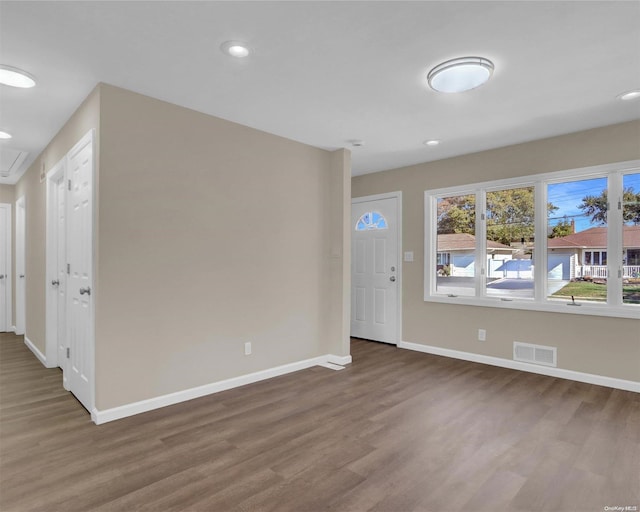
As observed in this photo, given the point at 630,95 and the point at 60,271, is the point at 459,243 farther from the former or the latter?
the point at 60,271

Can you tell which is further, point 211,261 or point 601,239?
Answer: point 601,239

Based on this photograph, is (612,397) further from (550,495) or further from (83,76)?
(83,76)

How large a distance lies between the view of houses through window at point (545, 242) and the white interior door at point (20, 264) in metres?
6.08

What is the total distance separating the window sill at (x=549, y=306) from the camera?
3533 mm

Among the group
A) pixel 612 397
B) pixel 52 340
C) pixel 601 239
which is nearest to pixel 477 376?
pixel 612 397

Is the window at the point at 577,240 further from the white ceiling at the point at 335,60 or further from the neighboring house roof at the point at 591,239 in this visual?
the white ceiling at the point at 335,60

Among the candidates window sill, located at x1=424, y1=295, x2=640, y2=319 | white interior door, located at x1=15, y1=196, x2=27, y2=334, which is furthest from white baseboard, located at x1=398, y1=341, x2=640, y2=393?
white interior door, located at x1=15, y1=196, x2=27, y2=334

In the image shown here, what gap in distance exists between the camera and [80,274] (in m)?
3.12

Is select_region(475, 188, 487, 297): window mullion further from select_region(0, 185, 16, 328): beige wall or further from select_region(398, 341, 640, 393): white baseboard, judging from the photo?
select_region(0, 185, 16, 328): beige wall

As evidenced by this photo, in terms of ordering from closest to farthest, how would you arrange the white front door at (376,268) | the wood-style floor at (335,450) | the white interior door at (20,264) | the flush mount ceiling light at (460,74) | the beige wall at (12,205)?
1. the wood-style floor at (335,450)
2. the flush mount ceiling light at (460,74)
3. the white front door at (376,268)
4. the white interior door at (20,264)
5. the beige wall at (12,205)

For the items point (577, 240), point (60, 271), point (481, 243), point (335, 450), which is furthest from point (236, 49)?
point (577, 240)

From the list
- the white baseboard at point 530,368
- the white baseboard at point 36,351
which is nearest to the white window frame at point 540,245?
the white baseboard at point 530,368

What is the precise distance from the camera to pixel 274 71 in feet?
8.54

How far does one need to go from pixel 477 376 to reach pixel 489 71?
9.71 ft
